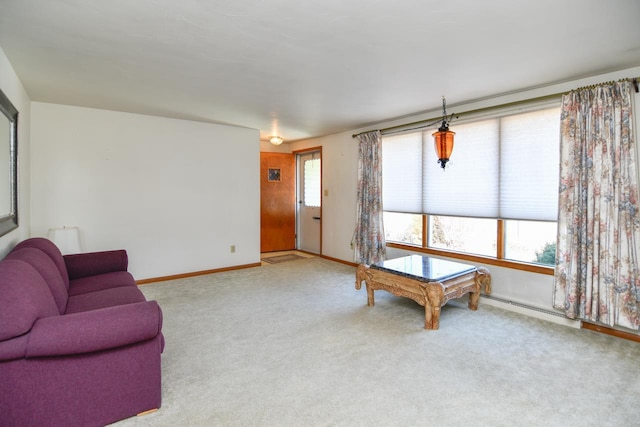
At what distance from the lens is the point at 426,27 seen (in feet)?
7.06

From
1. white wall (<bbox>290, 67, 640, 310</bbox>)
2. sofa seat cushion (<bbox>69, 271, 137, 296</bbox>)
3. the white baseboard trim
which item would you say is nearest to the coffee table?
the white baseboard trim

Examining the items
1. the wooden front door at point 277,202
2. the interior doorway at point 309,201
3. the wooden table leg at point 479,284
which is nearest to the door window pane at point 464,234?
the wooden table leg at point 479,284

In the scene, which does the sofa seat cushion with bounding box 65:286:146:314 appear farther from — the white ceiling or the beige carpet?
the white ceiling

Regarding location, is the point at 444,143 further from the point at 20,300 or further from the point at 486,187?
the point at 20,300

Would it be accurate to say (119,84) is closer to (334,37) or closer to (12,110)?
(12,110)

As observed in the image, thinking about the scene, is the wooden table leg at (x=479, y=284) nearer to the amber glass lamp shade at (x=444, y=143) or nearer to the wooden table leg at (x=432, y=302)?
the wooden table leg at (x=432, y=302)

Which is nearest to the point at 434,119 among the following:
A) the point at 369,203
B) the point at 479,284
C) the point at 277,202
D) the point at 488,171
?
the point at 488,171

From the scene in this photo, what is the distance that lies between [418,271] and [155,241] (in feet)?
11.9

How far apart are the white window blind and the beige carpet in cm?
119

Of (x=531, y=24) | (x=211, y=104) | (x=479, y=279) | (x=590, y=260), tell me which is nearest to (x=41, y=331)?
(x=211, y=104)

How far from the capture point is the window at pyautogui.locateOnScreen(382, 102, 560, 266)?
342 centimetres

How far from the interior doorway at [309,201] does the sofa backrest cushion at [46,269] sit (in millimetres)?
4522

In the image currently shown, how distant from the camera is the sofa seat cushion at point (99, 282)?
2828 mm

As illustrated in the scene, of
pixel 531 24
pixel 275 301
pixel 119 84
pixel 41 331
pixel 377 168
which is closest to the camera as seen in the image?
pixel 41 331
